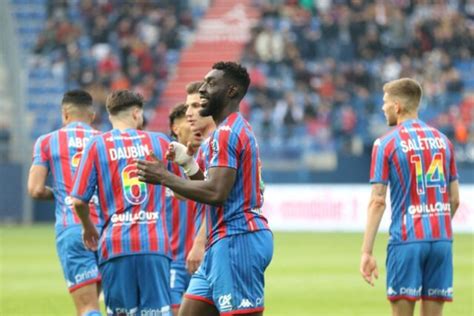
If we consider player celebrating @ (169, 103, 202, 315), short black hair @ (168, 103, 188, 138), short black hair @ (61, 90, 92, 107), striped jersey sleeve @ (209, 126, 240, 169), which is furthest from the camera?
short black hair @ (61, 90, 92, 107)

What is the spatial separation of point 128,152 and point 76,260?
1968 millimetres

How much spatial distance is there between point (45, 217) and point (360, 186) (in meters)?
8.25

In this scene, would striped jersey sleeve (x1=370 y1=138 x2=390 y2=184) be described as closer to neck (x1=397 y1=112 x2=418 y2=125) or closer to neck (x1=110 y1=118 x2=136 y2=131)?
neck (x1=397 y1=112 x2=418 y2=125)

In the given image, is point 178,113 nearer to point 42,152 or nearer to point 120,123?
point 42,152

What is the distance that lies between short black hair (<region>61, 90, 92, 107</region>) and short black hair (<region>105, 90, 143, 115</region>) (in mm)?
1804

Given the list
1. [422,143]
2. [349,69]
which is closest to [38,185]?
[422,143]

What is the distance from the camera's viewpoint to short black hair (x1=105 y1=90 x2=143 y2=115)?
8.23 meters

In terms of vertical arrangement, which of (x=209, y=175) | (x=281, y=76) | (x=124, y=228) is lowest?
(x=124, y=228)

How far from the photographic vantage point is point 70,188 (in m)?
9.96

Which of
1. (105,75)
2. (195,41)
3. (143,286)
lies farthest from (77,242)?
(195,41)

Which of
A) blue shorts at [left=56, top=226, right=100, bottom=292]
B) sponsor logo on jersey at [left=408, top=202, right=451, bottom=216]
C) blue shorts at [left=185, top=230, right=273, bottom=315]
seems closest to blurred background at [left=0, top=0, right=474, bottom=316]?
blue shorts at [left=56, top=226, right=100, bottom=292]

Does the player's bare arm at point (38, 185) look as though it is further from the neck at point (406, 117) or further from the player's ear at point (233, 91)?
the player's ear at point (233, 91)

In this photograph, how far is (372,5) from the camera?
3142cm

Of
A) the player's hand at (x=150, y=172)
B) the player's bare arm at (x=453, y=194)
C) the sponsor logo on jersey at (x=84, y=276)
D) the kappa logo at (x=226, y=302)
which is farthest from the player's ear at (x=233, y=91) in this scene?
the sponsor logo on jersey at (x=84, y=276)
